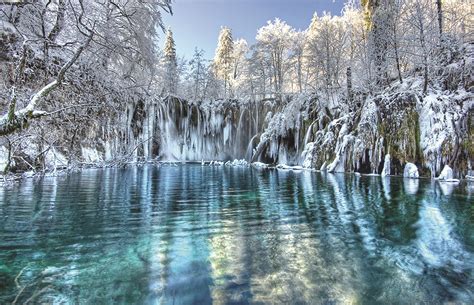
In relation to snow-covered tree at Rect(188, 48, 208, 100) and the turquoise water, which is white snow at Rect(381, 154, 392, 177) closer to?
the turquoise water

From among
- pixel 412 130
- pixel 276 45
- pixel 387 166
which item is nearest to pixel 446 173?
pixel 412 130

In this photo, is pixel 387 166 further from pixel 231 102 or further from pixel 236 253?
pixel 231 102

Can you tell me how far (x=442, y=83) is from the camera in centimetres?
1346

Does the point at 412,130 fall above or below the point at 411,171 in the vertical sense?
above

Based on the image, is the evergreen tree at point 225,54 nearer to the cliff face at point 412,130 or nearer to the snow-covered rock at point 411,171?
the cliff face at point 412,130

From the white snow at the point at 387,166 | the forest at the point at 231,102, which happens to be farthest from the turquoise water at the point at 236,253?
the white snow at the point at 387,166

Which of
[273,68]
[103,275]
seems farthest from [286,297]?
[273,68]

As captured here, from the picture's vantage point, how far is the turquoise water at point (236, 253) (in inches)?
96.3

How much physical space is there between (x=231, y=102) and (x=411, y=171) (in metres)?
20.1

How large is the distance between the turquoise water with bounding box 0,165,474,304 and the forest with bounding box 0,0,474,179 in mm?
1741

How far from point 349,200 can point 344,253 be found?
3.70 m

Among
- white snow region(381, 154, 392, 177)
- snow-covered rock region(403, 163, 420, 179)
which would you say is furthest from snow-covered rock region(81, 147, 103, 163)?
snow-covered rock region(403, 163, 420, 179)

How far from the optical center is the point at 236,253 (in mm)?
3363

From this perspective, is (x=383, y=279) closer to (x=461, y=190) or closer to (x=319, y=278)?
(x=319, y=278)
